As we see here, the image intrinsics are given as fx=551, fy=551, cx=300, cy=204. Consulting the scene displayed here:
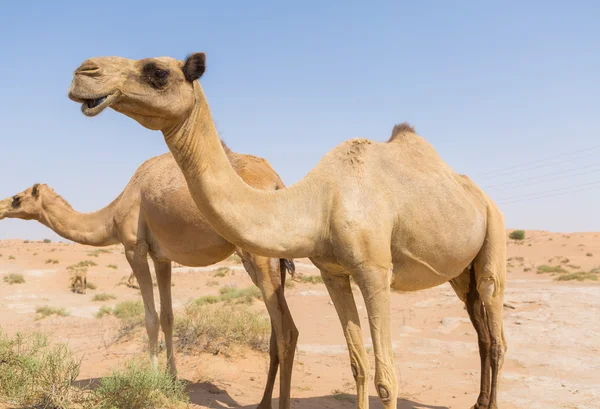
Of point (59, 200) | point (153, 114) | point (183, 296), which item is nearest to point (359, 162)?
point (153, 114)

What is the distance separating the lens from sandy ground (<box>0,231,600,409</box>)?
7.69 metres

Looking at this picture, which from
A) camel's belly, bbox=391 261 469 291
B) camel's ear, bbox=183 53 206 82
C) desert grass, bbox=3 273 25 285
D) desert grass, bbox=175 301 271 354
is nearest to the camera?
camel's ear, bbox=183 53 206 82

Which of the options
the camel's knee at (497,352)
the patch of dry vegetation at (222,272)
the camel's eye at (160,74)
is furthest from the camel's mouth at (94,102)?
the patch of dry vegetation at (222,272)

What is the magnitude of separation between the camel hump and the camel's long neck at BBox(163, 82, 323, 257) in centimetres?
174

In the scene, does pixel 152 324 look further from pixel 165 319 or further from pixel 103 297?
pixel 103 297

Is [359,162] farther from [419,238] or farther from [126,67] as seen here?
[126,67]

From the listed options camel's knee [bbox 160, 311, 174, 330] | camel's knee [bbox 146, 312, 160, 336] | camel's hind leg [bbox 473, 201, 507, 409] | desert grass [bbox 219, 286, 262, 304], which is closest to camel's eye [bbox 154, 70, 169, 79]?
camel's hind leg [bbox 473, 201, 507, 409]

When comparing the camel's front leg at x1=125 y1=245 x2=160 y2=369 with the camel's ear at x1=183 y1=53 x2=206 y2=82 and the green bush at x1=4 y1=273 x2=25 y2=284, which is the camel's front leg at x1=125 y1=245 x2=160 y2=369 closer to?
the camel's ear at x1=183 y1=53 x2=206 y2=82

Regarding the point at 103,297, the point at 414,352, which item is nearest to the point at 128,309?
the point at 103,297

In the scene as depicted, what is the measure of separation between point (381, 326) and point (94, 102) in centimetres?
276

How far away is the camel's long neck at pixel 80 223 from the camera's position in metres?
7.81

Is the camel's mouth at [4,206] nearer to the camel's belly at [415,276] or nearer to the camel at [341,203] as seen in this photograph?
the camel at [341,203]

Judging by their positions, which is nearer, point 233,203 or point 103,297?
point 233,203

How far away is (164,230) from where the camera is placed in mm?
6488
